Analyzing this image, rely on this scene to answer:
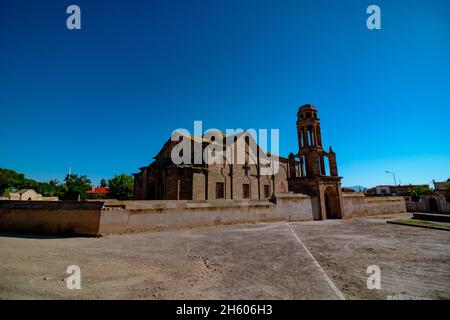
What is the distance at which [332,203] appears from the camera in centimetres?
2047

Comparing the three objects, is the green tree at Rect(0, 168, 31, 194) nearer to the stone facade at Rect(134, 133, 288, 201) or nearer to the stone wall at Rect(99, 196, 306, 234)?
the stone facade at Rect(134, 133, 288, 201)

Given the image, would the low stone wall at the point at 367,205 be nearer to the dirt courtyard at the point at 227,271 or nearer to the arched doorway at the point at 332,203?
the arched doorway at the point at 332,203

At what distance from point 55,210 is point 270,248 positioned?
12486mm

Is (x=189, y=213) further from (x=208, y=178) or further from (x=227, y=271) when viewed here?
(x=208, y=178)

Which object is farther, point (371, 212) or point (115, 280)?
point (371, 212)

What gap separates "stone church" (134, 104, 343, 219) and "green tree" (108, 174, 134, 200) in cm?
2161

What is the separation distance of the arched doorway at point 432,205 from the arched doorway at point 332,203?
2228 centimetres

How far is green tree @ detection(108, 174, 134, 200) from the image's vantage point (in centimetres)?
4497

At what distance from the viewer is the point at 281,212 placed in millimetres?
17344

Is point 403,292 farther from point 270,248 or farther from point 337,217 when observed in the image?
point 337,217

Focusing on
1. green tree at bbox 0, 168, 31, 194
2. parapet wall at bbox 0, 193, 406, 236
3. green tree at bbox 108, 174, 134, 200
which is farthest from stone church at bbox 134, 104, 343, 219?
green tree at bbox 0, 168, 31, 194

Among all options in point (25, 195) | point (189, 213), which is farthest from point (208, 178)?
point (25, 195)

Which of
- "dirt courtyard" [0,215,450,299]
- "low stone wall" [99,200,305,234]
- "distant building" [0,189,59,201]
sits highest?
"distant building" [0,189,59,201]
